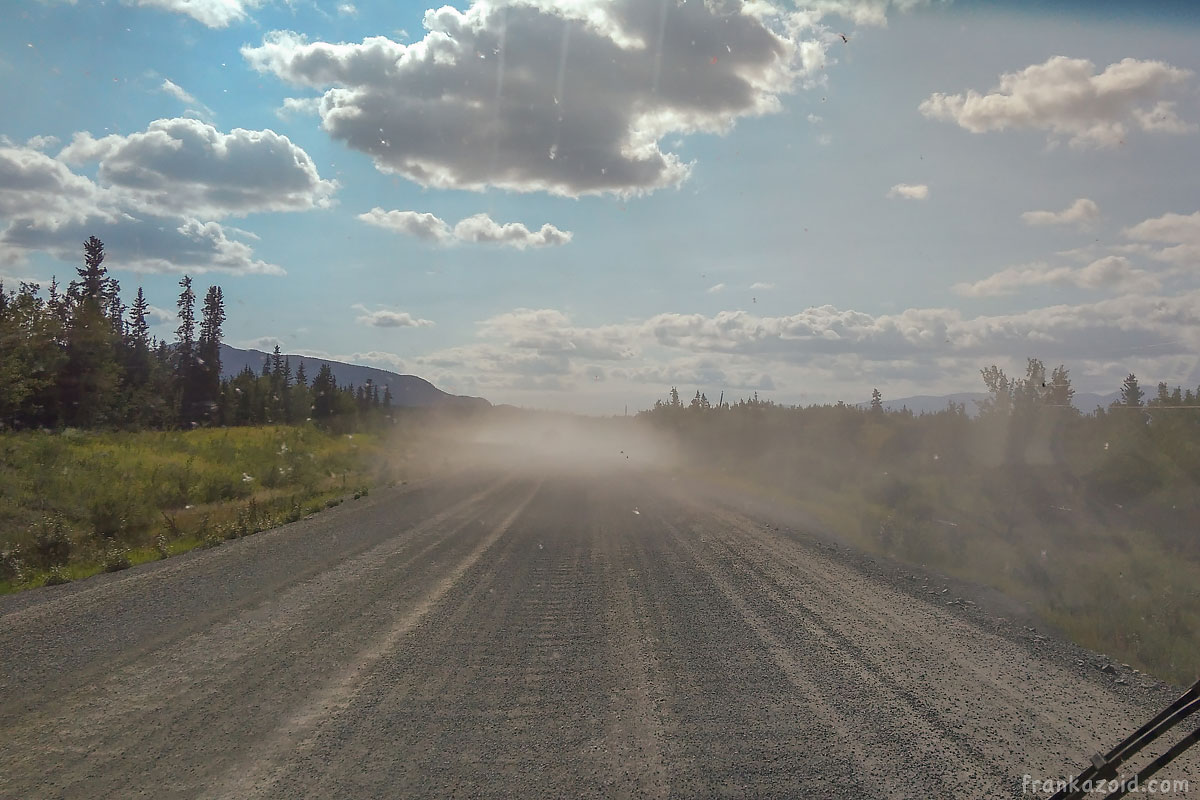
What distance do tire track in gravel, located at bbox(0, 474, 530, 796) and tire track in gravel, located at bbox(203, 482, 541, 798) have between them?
0.15 metres

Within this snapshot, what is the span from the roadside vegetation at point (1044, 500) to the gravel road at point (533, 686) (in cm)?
182

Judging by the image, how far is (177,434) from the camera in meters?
33.4

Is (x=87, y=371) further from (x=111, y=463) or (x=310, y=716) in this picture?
(x=310, y=716)

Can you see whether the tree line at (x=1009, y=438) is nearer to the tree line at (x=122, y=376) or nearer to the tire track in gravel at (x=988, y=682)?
the tire track in gravel at (x=988, y=682)

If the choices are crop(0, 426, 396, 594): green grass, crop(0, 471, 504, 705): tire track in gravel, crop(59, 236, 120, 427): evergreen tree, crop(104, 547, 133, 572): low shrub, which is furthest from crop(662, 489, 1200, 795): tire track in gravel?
crop(59, 236, 120, 427): evergreen tree

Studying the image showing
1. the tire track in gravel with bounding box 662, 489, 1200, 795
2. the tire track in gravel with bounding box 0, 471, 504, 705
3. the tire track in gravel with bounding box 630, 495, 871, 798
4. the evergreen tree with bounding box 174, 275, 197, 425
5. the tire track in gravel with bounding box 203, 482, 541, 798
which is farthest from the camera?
the evergreen tree with bounding box 174, 275, 197, 425

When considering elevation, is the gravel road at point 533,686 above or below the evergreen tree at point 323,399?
below

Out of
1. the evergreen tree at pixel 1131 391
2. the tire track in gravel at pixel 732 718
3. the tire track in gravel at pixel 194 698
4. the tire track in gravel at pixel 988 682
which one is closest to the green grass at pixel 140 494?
the tire track in gravel at pixel 194 698

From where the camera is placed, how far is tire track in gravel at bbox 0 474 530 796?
177 inches

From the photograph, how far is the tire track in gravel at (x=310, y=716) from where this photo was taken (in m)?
4.31

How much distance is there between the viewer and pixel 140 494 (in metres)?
18.1

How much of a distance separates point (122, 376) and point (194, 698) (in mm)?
61334

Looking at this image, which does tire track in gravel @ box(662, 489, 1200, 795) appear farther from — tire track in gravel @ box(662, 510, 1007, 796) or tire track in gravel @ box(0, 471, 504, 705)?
tire track in gravel @ box(0, 471, 504, 705)

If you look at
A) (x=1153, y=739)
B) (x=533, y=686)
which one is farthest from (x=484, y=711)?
(x=1153, y=739)
